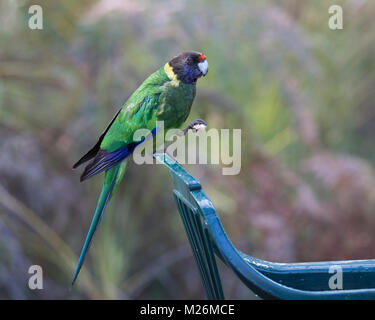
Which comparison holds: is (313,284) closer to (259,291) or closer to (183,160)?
(259,291)

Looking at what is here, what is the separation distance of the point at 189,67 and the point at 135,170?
3.51 ft

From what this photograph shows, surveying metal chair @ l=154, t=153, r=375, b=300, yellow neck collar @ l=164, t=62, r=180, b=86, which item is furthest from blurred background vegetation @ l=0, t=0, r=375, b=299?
metal chair @ l=154, t=153, r=375, b=300

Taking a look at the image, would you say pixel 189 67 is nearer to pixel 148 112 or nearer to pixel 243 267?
pixel 148 112

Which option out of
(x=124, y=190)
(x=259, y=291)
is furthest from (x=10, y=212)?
(x=259, y=291)

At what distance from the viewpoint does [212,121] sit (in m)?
3.25

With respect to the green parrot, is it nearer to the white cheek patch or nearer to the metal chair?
the white cheek patch

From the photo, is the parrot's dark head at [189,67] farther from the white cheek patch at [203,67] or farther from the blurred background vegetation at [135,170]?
the blurred background vegetation at [135,170]

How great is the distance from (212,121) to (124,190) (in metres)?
0.60

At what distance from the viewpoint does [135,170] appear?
10.3 ft

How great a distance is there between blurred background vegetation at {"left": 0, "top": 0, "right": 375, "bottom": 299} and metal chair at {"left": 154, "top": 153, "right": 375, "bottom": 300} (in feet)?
4.61

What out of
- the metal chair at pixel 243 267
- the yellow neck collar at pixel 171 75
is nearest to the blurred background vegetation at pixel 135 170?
the yellow neck collar at pixel 171 75

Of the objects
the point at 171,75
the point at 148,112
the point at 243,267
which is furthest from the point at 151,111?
the point at 243,267

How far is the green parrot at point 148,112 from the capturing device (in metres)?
2.10

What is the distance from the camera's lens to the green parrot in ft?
6.88
